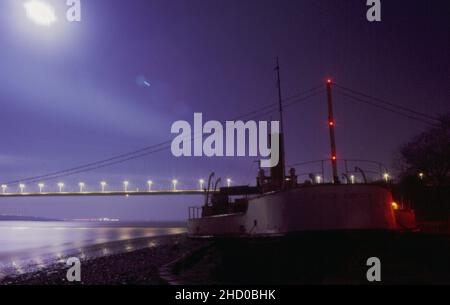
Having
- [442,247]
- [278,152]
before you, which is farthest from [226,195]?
[442,247]

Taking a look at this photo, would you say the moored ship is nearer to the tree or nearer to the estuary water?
the estuary water

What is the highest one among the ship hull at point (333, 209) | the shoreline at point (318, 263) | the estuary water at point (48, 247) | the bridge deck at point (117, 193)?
the bridge deck at point (117, 193)

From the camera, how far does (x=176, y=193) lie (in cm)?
9544

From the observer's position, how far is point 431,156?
137 feet

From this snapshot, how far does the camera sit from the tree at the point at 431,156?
4019cm

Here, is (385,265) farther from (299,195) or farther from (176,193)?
(176,193)

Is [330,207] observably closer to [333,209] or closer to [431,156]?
[333,209]

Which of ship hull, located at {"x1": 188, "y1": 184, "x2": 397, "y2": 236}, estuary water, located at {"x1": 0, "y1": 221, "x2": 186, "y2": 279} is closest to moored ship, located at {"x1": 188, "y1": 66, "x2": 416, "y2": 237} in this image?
ship hull, located at {"x1": 188, "y1": 184, "x2": 397, "y2": 236}

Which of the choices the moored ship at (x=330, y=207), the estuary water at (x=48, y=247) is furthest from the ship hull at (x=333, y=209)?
the estuary water at (x=48, y=247)

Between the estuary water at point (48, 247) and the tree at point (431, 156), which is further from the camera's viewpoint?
the tree at point (431, 156)

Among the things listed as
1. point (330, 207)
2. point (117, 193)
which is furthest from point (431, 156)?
point (117, 193)

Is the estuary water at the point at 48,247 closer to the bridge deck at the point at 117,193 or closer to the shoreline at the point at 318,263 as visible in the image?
the bridge deck at the point at 117,193
